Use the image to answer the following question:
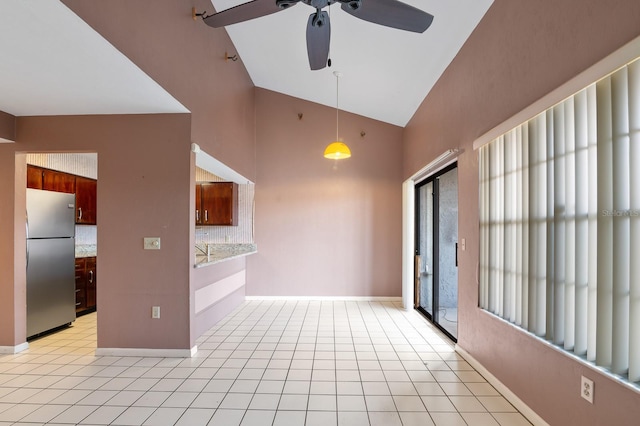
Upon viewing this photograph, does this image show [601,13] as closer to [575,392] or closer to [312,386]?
[575,392]

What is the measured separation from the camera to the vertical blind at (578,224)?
1522mm

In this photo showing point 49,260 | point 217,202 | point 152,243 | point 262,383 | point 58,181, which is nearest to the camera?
point 262,383

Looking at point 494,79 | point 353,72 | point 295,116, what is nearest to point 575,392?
point 494,79

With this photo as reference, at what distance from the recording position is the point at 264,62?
507cm

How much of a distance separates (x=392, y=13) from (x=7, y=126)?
3919mm

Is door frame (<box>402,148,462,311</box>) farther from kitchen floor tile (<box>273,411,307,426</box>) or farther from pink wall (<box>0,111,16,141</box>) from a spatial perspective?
pink wall (<box>0,111,16,141</box>)

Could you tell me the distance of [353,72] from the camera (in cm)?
455

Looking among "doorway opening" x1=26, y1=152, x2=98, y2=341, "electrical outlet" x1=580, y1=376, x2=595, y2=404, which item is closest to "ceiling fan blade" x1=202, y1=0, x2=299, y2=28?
"electrical outlet" x1=580, y1=376, x2=595, y2=404

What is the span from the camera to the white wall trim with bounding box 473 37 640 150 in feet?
4.76

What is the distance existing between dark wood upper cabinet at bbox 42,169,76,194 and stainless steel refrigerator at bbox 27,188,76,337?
1.46ft

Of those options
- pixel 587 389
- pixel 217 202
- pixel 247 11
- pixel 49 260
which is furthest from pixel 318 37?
pixel 49 260

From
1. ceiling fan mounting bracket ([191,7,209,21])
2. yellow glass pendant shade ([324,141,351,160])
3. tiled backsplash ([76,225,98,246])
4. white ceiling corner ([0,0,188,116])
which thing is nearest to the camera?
white ceiling corner ([0,0,188,116])

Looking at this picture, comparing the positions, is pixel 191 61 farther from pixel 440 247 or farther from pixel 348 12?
pixel 440 247

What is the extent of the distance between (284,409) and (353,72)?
4084mm
